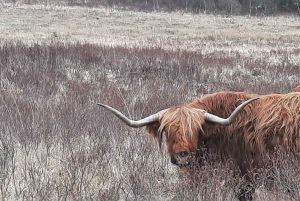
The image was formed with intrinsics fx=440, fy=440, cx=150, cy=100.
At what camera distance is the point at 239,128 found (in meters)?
3.94

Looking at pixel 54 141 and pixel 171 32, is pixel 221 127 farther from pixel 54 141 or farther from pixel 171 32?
pixel 171 32

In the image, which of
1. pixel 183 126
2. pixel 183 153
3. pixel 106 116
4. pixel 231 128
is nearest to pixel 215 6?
pixel 106 116

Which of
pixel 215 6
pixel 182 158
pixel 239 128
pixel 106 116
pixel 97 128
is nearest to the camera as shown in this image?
pixel 182 158

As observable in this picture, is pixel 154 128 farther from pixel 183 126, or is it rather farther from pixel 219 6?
pixel 219 6

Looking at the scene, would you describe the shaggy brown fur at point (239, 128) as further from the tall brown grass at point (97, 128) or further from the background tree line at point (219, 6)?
the background tree line at point (219, 6)

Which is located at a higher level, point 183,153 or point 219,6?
point 183,153

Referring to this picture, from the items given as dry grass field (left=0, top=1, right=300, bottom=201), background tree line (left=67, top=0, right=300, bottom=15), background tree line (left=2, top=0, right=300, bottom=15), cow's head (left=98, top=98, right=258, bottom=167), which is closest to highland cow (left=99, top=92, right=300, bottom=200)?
cow's head (left=98, top=98, right=258, bottom=167)

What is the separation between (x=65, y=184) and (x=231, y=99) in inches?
65.6

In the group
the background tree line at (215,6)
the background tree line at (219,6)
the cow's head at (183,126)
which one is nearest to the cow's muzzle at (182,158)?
the cow's head at (183,126)

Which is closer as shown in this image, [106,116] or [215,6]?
[106,116]

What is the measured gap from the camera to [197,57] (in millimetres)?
13102

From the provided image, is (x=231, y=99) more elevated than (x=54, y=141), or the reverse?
(x=231, y=99)

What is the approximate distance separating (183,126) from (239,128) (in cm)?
64

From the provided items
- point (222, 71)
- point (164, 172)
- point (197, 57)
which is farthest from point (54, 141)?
point (197, 57)
